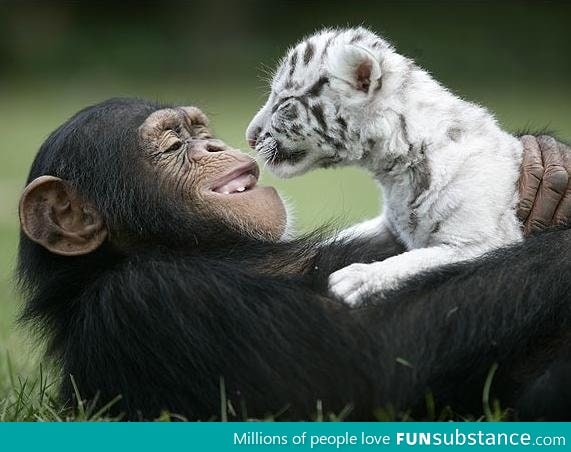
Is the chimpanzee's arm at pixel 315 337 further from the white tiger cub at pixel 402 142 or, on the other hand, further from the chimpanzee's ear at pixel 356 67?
the chimpanzee's ear at pixel 356 67

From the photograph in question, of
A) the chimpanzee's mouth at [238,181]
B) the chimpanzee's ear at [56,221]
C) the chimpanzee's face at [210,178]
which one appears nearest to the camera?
the chimpanzee's ear at [56,221]

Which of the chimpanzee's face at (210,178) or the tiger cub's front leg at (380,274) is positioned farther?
the chimpanzee's face at (210,178)

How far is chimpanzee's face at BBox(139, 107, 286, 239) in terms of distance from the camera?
4.48 metres

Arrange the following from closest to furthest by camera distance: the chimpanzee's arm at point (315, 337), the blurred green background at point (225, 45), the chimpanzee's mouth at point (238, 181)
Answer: the chimpanzee's arm at point (315, 337) → the chimpanzee's mouth at point (238, 181) → the blurred green background at point (225, 45)

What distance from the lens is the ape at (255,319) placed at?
376 centimetres

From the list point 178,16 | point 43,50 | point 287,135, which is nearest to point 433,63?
point 178,16

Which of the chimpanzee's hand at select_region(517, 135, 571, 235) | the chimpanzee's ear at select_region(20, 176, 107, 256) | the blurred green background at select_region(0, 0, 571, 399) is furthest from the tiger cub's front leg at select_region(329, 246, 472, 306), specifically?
the blurred green background at select_region(0, 0, 571, 399)

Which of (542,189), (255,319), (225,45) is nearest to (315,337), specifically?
(255,319)

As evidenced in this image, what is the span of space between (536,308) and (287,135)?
1.34m

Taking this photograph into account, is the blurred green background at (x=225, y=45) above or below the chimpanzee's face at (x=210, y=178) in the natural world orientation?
below

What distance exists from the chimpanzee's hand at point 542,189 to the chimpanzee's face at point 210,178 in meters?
1.07

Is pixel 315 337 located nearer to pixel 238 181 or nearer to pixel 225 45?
pixel 238 181

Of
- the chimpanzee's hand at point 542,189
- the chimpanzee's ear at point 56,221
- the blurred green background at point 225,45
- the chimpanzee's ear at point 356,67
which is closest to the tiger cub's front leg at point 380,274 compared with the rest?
the chimpanzee's hand at point 542,189

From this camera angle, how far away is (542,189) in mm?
4473
